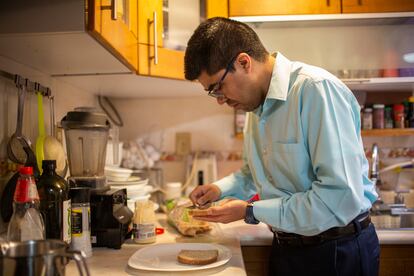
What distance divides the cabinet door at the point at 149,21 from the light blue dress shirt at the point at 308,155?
592mm

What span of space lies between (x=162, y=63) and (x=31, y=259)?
105 centimetres

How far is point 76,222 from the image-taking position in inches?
43.1

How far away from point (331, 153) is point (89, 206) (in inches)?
27.9

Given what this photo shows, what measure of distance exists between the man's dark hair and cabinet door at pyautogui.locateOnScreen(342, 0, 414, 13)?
87cm

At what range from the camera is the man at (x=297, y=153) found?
38.1 inches

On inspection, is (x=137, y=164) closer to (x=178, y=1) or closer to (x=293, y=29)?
(x=178, y=1)

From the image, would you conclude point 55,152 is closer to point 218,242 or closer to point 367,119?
point 218,242

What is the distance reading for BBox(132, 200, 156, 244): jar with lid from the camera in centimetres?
127

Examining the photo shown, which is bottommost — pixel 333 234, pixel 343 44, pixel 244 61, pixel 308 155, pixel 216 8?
pixel 333 234

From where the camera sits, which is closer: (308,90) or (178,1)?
(308,90)

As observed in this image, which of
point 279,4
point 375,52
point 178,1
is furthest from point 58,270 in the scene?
point 375,52

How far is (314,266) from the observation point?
1.12 m

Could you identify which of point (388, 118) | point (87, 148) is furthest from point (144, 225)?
point (388, 118)

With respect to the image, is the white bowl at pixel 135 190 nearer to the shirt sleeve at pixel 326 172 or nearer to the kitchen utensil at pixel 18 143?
the kitchen utensil at pixel 18 143
